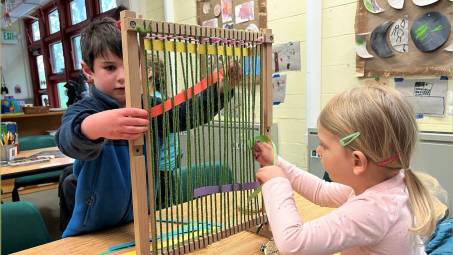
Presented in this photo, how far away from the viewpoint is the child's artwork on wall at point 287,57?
94.0 inches

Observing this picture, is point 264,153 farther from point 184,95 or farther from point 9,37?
point 9,37

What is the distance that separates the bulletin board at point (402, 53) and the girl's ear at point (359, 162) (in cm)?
124

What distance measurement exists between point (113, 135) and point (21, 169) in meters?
1.91

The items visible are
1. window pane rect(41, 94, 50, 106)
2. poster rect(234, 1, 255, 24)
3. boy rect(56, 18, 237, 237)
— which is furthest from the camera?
window pane rect(41, 94, 50, 106)

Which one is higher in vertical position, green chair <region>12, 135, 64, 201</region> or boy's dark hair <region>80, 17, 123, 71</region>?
boy's dark hair <region>80, 17, 123, 71</region>

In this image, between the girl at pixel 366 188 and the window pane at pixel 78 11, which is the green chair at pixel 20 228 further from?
the window pane at pixel 78 11

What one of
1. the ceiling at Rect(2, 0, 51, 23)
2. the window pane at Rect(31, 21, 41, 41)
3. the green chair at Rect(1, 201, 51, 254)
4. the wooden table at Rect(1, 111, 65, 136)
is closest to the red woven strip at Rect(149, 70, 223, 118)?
the green chair at Rect(1, 201, 51, 254)

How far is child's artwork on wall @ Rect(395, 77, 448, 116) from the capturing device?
180 cm

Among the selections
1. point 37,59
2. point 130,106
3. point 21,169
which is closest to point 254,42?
point 130,106

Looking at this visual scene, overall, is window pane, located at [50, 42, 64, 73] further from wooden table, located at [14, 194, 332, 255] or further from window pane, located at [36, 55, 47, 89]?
wooden table, located at [14, 194, 332, 255]

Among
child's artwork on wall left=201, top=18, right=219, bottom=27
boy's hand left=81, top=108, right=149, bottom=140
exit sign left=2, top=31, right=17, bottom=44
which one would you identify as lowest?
boy's hand left=81, top=108, right=149, bottom=140

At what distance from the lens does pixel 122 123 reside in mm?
801

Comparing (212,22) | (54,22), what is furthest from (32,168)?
(54,22)

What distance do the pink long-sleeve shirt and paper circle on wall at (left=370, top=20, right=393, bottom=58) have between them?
49.5 inches
